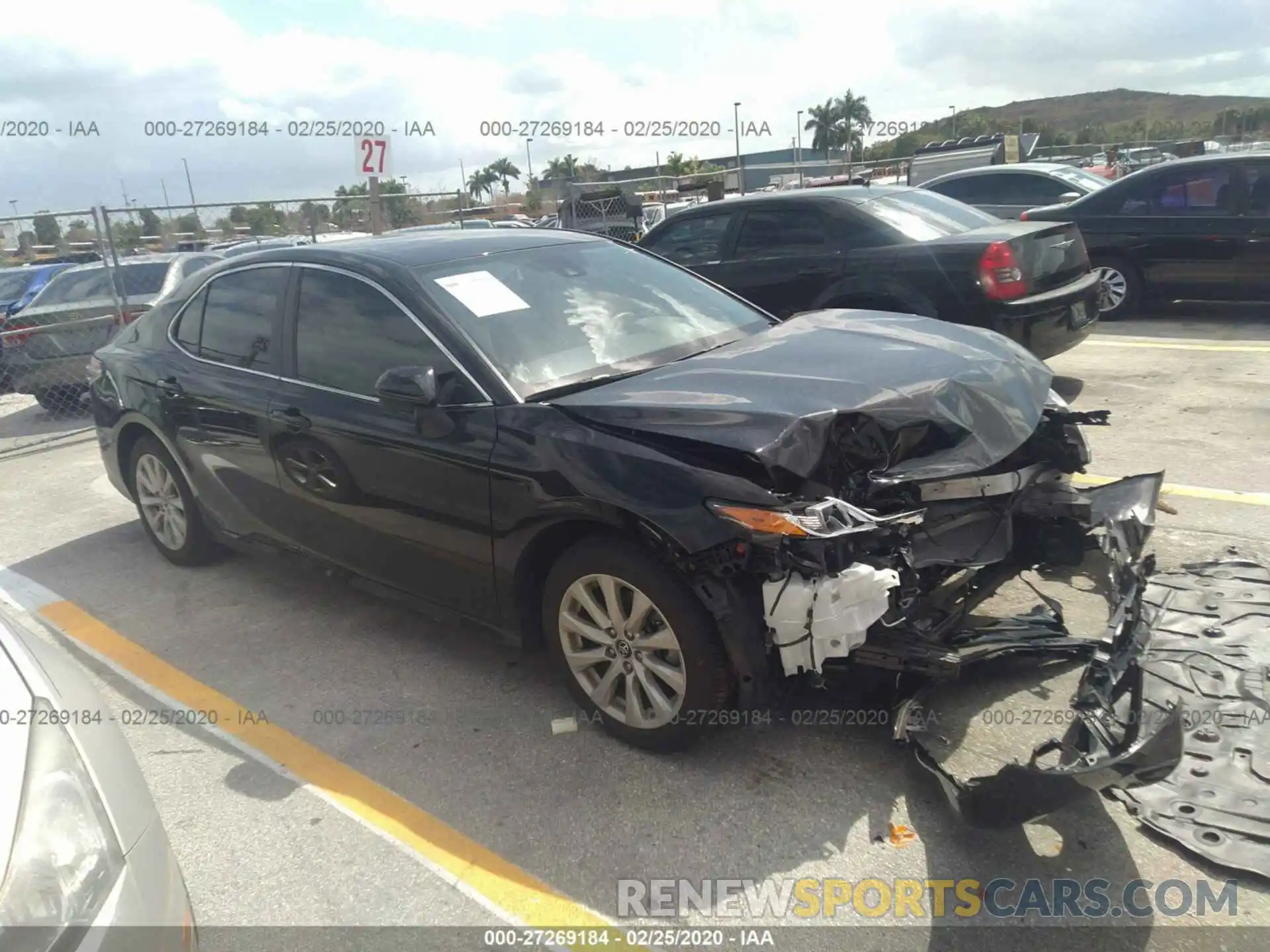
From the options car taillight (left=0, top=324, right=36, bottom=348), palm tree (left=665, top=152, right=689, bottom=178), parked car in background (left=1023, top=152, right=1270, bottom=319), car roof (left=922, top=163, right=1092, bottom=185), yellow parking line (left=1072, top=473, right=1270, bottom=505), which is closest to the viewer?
yellow parking line (left=1072, top=473, right=1270, bottom=505)

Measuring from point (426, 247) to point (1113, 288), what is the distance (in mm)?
8205

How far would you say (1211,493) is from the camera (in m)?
4.97

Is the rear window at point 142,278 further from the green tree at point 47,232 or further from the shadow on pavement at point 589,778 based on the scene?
the shadow on pavement at point 589,778

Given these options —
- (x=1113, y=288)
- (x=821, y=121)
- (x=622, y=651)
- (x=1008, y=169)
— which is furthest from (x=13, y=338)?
(x=821, y=121)

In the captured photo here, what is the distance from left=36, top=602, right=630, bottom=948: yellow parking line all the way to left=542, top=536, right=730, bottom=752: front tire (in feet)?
2.12

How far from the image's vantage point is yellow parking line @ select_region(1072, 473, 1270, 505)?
4.84 m

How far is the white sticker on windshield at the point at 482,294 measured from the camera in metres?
3.68

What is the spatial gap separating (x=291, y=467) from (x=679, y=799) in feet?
7.45

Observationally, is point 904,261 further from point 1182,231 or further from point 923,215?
point 1182,231

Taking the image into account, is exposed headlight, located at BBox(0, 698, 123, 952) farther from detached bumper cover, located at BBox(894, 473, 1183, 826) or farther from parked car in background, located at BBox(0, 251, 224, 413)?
parked car in background, located at BBox(0, 251, 224, 413)

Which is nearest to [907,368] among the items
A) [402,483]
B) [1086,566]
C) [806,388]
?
[806,388]

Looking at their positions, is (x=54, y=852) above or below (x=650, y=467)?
below

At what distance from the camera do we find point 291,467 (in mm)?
4125

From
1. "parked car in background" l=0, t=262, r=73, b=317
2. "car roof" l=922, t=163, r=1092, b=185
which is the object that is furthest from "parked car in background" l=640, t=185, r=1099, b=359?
"parked car in background" l=0, t=262, r=73, b=317
